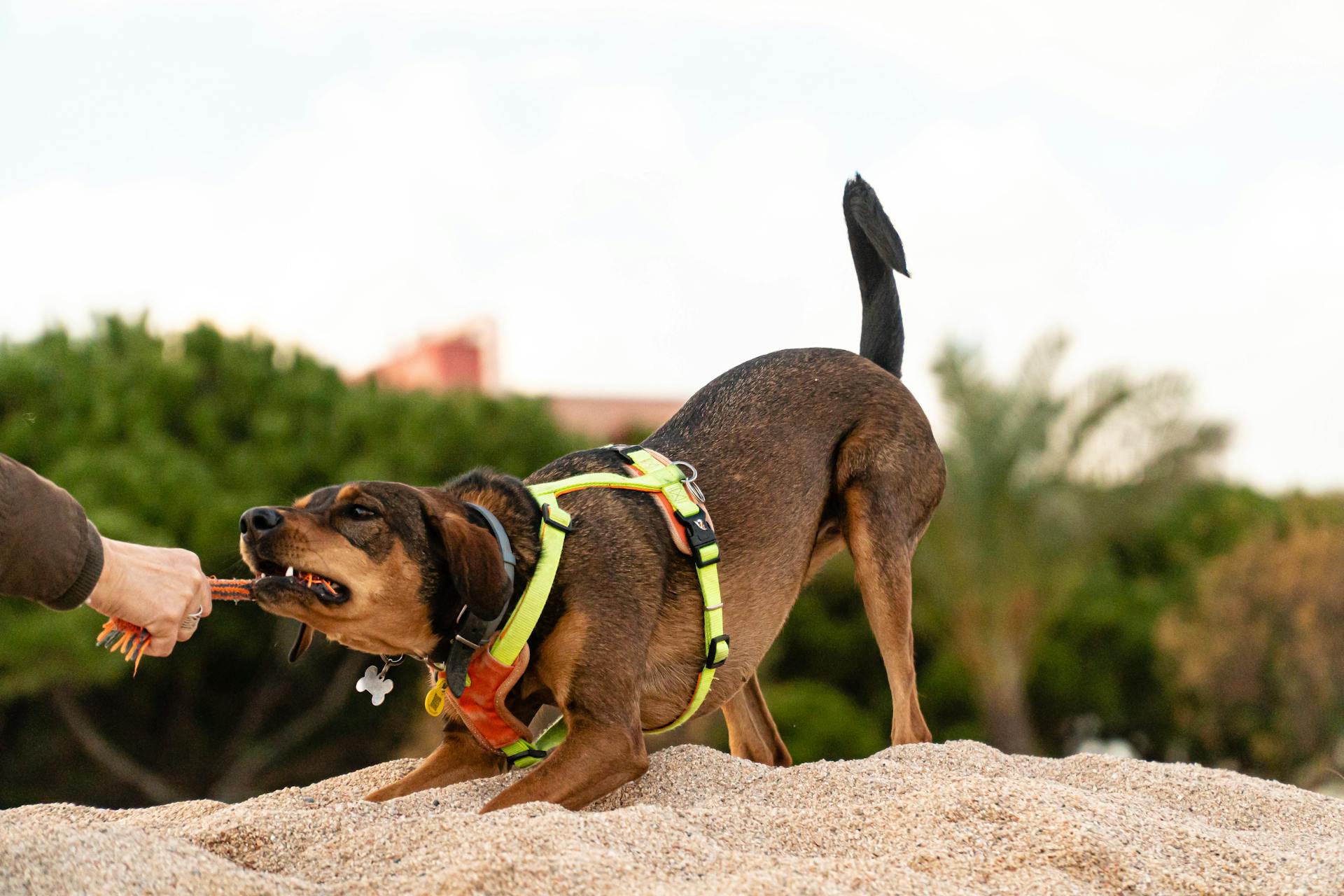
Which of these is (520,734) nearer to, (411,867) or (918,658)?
(411,867)

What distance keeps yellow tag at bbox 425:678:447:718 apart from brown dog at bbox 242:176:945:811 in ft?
0.26

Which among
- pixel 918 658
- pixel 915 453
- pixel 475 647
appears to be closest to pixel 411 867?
pixel 475 647

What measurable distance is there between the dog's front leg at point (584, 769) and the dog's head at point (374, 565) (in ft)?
1.69

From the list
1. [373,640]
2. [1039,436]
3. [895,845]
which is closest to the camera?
[895,845]

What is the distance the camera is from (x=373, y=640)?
464cm

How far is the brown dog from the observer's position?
4500mm

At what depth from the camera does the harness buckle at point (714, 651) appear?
526 centimetres

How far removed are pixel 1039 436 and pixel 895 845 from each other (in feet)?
54.4

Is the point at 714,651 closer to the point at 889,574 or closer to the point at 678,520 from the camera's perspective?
the point at 678,520

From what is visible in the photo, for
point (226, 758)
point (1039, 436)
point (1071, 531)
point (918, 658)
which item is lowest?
point (226, 758)

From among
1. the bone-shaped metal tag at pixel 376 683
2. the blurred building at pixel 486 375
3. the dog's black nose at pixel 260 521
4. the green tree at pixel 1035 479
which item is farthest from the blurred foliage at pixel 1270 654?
the dog's black nose at pixel 260 521

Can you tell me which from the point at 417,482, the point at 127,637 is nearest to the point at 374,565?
the point at 127,637

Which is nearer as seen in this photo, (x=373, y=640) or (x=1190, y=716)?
(x=373, y=640)

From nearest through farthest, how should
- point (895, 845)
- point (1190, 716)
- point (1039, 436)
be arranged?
point (895, 845), point (1039, 436), point (1190, 716)
